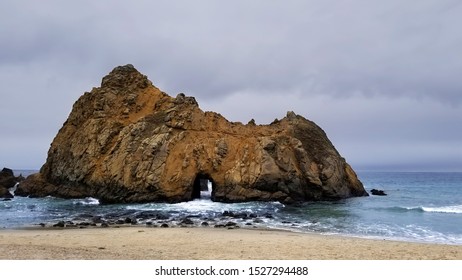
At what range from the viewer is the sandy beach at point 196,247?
16062 millimetres

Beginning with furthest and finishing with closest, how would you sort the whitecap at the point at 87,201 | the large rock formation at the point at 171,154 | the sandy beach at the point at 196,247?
the whitecap at the point at 87,201 → the large rock formation at the point at 171,154 → the sandy beach at the point at 196,247

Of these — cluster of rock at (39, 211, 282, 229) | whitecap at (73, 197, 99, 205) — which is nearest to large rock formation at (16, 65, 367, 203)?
whitecap at (73, 197, 99, 205)

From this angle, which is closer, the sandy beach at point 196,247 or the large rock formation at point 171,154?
the sandy beach at point 196,247

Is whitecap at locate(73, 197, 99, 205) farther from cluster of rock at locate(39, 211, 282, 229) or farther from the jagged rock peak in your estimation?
the jagged rock peak

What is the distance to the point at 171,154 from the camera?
46.7 m

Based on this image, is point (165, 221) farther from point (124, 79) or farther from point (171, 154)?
point (124, 79)

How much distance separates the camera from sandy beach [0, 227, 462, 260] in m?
16.1

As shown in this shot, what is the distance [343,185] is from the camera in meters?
53.3

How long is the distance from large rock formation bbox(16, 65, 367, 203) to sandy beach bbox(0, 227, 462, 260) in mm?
20007

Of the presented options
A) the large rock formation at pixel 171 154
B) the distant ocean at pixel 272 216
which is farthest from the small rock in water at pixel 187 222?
the large rock formation at pixel 171 154

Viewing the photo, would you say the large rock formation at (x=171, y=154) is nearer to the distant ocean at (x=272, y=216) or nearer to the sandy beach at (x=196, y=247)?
the distant ocean at (x=272, y=216)

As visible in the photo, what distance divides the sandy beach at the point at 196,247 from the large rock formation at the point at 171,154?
20.0 metres
